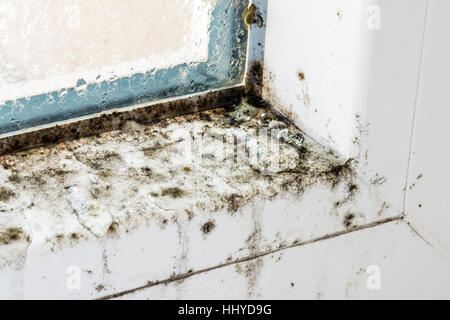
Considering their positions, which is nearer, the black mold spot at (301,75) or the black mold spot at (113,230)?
the black mold spot at (113,230)

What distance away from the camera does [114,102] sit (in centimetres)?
Answer: 148

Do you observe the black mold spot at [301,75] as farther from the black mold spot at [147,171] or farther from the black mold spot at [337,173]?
the black mold spot at [147,171]

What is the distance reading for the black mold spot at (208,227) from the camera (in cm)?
133

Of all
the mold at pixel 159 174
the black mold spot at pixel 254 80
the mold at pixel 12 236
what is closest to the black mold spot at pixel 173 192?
the mold at pixel 159 174

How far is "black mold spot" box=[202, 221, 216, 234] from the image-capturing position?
133 centimetres

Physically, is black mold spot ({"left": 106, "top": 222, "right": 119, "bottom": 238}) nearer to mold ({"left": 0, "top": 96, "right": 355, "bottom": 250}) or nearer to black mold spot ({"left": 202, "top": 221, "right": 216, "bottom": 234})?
mold ({"left": 0, "top": 96, "right": 355, "bottom": 250})

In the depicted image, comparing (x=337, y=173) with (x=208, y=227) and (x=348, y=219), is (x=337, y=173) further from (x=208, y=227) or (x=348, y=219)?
(x=208, y=227)

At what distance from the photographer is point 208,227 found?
133 centimetres

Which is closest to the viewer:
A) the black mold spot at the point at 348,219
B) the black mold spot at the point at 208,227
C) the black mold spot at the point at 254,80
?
the black mold spot at the point at 208,227

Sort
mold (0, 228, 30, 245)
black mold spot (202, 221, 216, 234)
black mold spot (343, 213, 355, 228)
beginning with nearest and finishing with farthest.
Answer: mold (0, 228, 30, 245), black mold spot (202, 221, 216, 234), black mold spot (343, 213, 355, 228)

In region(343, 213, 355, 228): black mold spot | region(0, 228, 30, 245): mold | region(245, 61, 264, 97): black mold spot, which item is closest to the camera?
region(0, 228, 30, 245): mold

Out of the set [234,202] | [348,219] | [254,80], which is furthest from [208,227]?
[254,80]

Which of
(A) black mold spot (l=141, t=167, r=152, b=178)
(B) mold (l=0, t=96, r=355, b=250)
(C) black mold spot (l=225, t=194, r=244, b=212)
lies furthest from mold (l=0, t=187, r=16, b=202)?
(C) black mold spot (l=225, t=194, r=244, b=212)

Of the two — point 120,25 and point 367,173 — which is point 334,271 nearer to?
point 367,173
